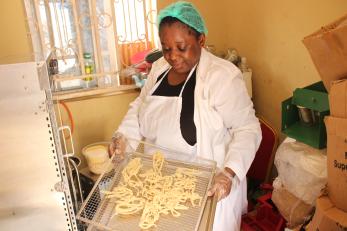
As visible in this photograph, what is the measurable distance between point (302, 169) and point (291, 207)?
0.68 feet

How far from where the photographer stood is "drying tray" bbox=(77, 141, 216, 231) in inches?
Result: 34.1

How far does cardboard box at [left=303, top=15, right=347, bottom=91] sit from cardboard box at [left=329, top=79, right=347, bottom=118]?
6 centimetres

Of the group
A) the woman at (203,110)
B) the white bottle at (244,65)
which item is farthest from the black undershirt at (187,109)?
the white bottle at (244,65)

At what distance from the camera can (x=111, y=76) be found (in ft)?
7.51

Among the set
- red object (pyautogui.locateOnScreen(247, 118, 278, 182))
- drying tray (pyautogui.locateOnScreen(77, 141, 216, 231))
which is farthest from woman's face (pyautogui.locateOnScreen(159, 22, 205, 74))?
red object (pyautogui.locateOnScreen(247, 118, 278, 182))

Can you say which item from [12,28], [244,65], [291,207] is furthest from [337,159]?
[12,28]

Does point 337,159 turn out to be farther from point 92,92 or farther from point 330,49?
point 92,92

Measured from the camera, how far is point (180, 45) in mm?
1215

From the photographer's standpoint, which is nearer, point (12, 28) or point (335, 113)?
point (335, 113)

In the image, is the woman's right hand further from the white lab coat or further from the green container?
the green container

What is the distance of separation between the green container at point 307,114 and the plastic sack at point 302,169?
0.15 feet

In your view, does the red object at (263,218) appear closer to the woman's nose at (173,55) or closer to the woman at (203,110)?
the woman at (203,110)

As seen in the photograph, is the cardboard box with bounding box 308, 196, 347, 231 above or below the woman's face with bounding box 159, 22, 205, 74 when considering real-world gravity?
below

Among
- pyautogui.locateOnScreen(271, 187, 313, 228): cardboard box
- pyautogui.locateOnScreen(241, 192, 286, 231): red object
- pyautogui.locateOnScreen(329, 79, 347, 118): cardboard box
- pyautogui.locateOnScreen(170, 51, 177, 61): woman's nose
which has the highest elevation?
pyautogui.locateOnScreen(170, 51, 177, 61): woman's nose
